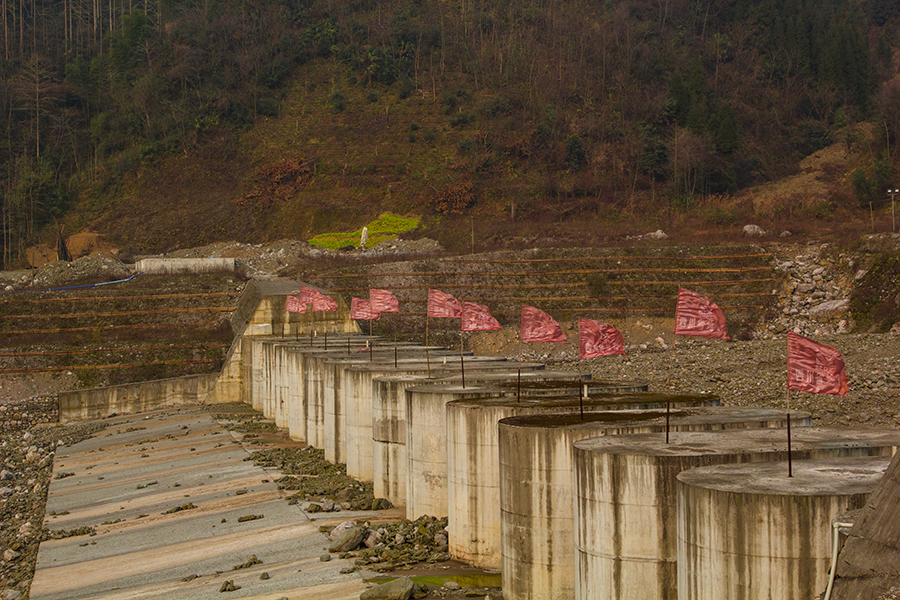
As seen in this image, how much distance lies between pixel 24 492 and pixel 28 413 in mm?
15787

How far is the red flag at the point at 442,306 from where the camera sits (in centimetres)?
2377

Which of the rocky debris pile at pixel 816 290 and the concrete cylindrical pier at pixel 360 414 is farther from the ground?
the rocky debris pile at pixel 816 290

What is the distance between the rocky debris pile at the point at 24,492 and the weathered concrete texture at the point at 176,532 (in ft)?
1.51

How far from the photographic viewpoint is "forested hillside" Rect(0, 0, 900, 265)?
88.0 m

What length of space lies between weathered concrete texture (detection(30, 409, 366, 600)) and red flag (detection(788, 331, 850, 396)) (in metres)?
8.52

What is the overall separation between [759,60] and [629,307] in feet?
228

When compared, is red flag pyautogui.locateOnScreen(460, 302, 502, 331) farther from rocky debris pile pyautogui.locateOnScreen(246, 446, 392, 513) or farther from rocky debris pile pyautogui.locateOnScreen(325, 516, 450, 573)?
rocky debris pile pyautogui.locateOnScreen(325, 516, 450, 573)

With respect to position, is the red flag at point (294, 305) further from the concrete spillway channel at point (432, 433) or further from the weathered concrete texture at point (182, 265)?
the concrete spillway channel at point (432, 433)

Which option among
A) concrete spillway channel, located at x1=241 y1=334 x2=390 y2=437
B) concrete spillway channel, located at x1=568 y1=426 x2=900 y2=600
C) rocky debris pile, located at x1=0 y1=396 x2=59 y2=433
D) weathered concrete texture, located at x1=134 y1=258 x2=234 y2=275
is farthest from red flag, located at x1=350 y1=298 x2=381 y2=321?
weathered concrete texture, located at x1=134 y1=258 x2=234 y2=275

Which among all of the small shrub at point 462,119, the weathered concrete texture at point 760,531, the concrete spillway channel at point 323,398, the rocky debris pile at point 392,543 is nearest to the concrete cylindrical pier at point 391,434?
the rocky debris pile at point 392,543

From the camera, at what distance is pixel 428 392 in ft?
63.6

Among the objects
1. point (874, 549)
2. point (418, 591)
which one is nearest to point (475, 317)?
point (418, 591)

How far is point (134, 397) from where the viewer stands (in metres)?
46.1

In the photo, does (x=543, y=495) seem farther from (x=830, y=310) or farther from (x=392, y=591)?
(x=830, y=310)
